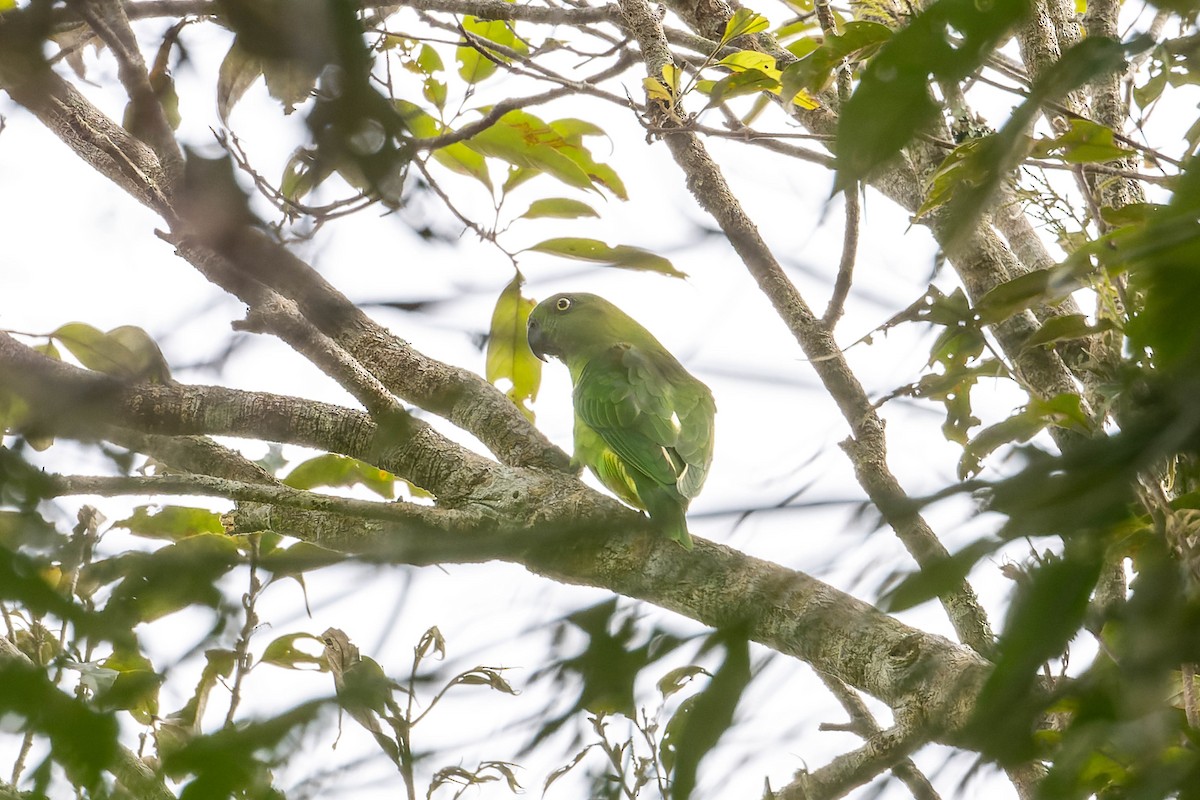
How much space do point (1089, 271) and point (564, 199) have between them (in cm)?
94

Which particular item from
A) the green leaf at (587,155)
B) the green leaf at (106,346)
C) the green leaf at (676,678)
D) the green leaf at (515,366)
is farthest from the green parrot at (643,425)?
the green leaf at (676,678)

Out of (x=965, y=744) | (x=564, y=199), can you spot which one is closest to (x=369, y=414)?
(x=564, y=199)

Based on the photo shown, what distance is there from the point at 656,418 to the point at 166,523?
0.97 m

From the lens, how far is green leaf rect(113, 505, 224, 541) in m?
1.56

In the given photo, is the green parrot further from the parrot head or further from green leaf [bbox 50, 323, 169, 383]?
green leaf [bbox 50, 323, 169, 383]

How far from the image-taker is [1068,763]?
0.36 meters

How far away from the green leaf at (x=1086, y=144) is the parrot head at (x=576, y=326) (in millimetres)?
1708

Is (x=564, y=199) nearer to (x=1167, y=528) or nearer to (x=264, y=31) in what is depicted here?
(x=1167, y=528)

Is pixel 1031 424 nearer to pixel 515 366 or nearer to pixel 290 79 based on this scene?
pixel 290 79

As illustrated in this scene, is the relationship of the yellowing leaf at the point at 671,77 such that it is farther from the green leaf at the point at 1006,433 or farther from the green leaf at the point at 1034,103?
the green leaf at the point at 1034,103

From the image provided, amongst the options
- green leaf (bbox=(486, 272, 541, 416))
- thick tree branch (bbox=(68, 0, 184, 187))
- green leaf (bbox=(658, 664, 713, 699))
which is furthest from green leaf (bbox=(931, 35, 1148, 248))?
green leaf (bbox=(486, 272, 541, 416))

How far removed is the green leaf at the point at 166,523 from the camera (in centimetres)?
156

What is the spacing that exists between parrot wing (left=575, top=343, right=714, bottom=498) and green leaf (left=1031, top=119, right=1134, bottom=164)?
1.06 metres

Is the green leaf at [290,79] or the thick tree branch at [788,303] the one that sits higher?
the thick tree branch at [788,303]
